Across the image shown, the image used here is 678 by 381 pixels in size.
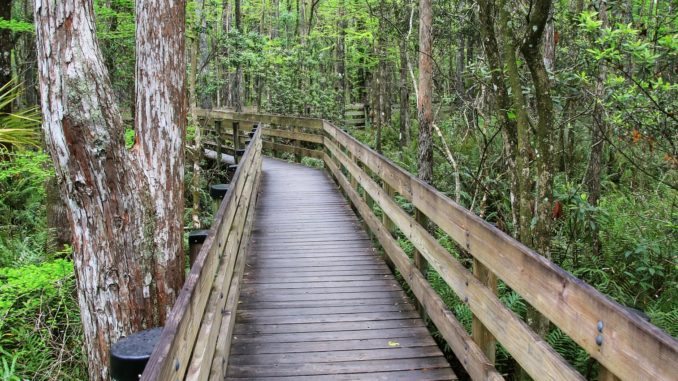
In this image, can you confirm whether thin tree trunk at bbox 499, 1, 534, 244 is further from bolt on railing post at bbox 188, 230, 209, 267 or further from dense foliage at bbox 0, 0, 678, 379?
bolt on railing post at bbox 188, 230, 209, 267

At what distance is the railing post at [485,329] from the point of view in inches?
128

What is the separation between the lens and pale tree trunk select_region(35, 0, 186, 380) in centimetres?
382

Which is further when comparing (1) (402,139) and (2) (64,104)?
(1) (402,139)

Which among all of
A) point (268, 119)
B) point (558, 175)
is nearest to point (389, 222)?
point (558, 175)

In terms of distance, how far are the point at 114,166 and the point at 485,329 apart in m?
2.90

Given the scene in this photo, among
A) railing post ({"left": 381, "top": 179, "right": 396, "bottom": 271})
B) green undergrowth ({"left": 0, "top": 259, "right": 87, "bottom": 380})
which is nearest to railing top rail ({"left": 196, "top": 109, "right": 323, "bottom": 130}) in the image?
railing post ({"left": 381, "top": 179, "right": 396, "bottom": 271})

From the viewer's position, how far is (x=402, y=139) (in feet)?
59.7

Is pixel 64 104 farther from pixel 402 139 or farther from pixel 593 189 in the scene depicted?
pixel 402 139

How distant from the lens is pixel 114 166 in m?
4.07

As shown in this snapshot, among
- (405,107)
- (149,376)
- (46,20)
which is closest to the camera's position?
(149,376)

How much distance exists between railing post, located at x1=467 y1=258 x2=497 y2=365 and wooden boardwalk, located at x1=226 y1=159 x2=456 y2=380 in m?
0.50

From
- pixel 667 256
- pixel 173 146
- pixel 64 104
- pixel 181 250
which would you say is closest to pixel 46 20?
pixel 64 104

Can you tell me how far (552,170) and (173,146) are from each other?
341cm

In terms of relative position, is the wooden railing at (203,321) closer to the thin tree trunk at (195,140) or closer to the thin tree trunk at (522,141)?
the thin tree trunk at (522,141)
